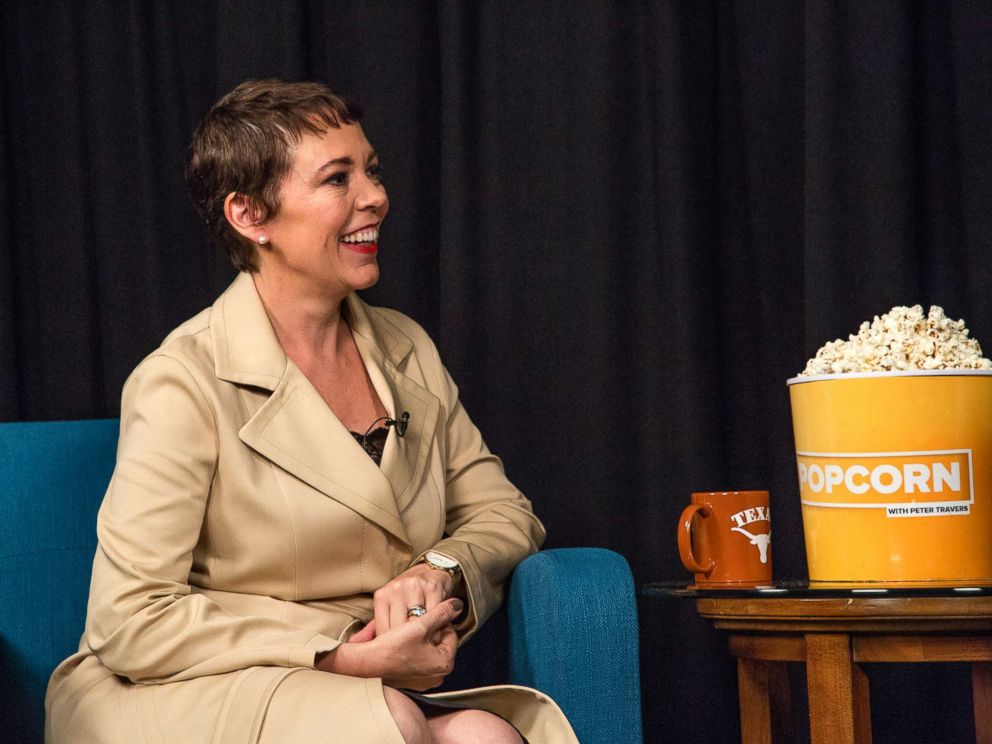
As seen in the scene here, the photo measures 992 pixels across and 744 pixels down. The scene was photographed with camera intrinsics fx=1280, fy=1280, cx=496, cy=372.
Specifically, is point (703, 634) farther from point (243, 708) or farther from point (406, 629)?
point (243, 708)

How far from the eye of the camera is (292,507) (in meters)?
1.62

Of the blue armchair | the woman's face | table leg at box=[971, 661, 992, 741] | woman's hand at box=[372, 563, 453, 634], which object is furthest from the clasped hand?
table leg at box=[971, 661, 992, 741]

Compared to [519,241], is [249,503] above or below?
below

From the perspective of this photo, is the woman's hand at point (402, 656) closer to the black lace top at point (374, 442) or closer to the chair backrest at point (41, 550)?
the black lace top at point (374, 442)

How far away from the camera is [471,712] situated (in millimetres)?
1484

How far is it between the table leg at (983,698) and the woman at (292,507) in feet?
1.65

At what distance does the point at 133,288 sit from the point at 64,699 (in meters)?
1.16

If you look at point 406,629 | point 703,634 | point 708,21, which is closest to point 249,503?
point 406,629

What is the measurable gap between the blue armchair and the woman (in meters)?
0.06

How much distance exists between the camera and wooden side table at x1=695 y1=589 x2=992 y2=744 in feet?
4.00

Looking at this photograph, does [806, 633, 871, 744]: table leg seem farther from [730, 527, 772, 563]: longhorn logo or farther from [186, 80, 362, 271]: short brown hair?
[186, 80, 362, 271]: short brown hair

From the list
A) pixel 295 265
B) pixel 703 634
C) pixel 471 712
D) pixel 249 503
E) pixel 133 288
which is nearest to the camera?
pixel 471 712

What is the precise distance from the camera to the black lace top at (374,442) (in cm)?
175

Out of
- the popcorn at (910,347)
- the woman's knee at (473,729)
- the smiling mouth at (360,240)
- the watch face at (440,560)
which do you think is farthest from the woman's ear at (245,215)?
the popcorn at (910,347)
